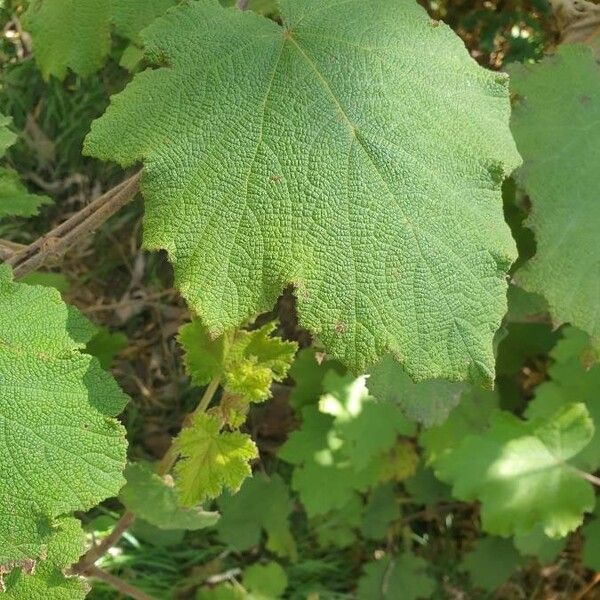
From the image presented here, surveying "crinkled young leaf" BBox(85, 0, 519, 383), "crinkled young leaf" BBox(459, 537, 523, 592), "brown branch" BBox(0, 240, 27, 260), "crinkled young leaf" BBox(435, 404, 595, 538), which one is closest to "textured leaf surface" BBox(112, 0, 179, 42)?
"crinkled young leaf" BBox(85, 0, 519, 383)

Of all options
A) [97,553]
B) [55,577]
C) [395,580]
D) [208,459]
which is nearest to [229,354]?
[208,459]

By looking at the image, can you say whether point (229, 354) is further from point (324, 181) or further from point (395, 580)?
point (395, 580)

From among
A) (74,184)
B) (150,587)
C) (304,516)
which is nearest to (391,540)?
(304,516)

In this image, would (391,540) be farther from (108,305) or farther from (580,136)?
(580,136)

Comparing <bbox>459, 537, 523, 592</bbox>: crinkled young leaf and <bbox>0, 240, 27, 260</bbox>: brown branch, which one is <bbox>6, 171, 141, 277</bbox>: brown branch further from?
<bbox>459, 537, 523, 592</bbox>: crinkled young leaf

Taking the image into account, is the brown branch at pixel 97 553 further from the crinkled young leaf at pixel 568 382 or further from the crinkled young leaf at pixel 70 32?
the crinkled young leaf at pixel 568 382

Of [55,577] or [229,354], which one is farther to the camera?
[229,354]
